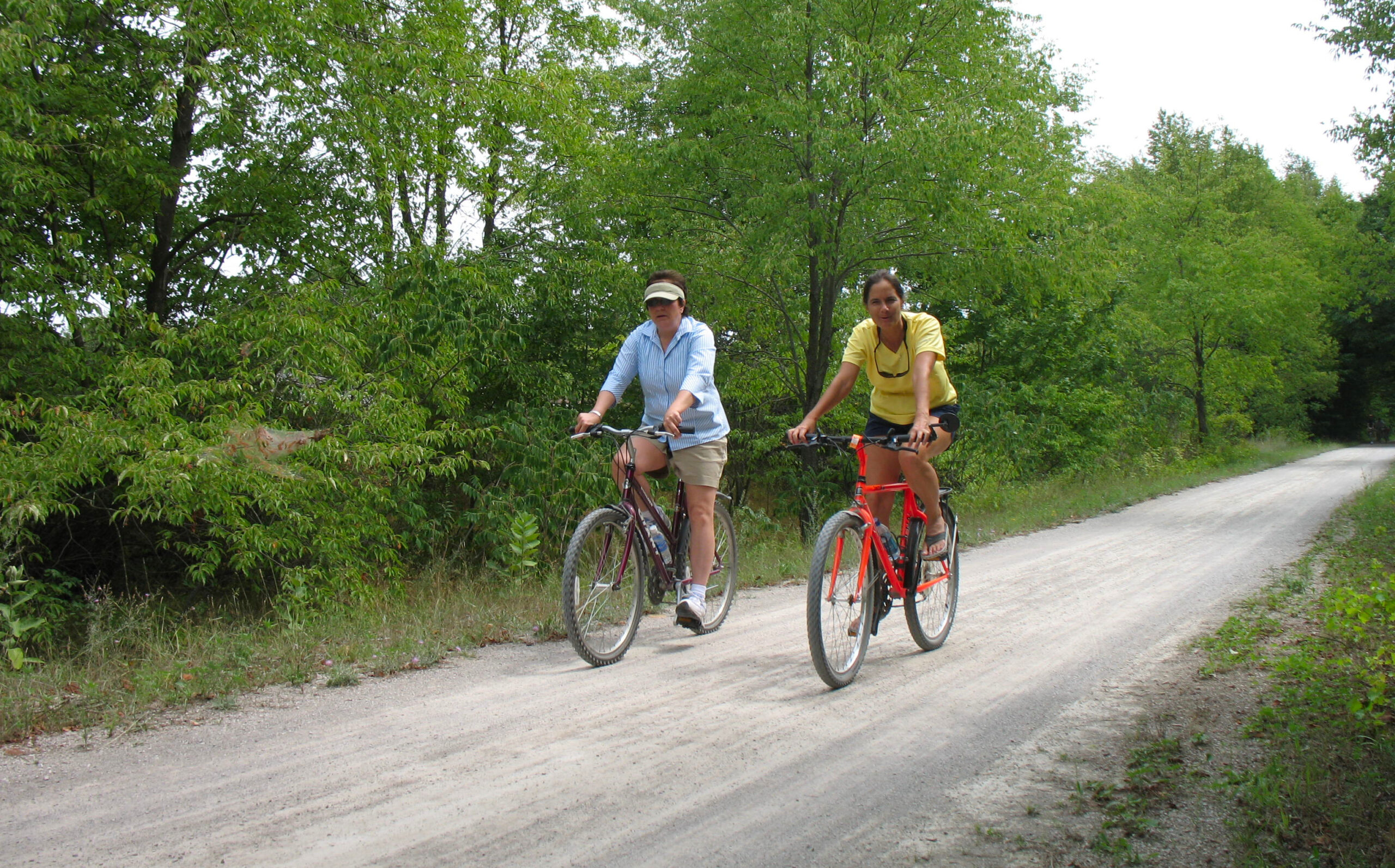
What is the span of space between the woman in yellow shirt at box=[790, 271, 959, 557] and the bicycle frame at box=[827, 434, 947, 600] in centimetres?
6

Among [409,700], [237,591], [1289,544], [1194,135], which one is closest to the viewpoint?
[409,700]

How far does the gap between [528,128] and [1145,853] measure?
11843 mm

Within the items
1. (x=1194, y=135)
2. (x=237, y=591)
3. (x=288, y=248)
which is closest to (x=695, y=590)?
(x=237, y=591)

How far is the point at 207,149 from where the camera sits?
10.9 meters

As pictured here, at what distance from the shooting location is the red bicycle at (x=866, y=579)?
13.9 feet

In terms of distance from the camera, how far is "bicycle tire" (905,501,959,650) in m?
4.93

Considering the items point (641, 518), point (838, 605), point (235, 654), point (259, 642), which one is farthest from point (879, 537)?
point (259, 642)

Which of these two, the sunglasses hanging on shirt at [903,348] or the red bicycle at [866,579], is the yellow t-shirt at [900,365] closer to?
the sunglasses hanging on shirt at [903,348]

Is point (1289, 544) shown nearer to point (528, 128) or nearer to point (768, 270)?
point (768, 270)

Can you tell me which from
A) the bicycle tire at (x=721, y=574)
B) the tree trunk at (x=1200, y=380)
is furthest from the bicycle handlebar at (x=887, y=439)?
the tree trunk at (x=1200, y=380)

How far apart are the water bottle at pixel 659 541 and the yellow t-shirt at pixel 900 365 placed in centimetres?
138

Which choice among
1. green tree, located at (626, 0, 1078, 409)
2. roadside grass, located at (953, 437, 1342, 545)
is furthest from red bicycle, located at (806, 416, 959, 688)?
green tree, located at (626, 0, 1078, 409)

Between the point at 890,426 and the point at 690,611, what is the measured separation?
1.52m

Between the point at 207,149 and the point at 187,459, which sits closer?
the point at 187,459
